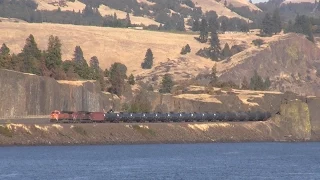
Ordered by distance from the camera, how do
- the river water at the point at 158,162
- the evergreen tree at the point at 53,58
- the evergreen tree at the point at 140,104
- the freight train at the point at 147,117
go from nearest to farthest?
the river water at the point at 158,162, the freight train at the point at 147,117, the evergreen tree at the point at 140,104, the evergreen tree at the point at 53,58

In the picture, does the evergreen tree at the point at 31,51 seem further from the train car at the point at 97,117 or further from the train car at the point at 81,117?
the train car at the point at 81,117

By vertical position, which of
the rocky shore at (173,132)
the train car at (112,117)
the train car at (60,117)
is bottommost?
the rocky shore at (173,132)

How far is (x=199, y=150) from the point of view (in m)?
109

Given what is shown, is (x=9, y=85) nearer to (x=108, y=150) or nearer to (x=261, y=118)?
(x=108, y=150)

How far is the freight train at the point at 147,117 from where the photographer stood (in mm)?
118500

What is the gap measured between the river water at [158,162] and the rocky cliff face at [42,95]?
15512 mm

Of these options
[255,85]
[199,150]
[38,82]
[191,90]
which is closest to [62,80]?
[38,82]

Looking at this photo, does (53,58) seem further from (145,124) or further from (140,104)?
(145,124)

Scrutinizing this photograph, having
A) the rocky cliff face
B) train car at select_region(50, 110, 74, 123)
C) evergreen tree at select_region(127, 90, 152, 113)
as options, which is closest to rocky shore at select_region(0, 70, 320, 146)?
the rocky cliff face

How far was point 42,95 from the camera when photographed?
127 metres

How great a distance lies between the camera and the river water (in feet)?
257

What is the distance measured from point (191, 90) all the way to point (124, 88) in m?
10.6

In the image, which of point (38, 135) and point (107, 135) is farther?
point (107, 135)

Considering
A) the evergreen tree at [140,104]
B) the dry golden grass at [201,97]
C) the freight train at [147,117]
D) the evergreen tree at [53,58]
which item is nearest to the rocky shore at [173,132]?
the freight train at [147,117]
